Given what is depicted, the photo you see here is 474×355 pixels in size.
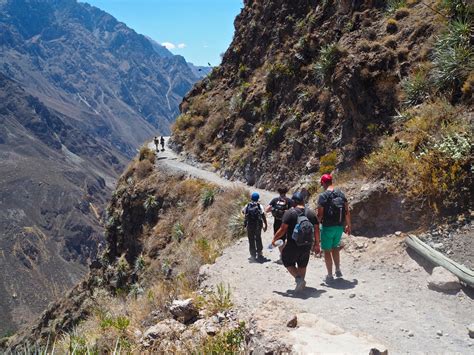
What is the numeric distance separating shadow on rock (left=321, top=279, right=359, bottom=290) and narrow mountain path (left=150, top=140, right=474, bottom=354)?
0.7 inches

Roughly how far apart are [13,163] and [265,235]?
201377 mm

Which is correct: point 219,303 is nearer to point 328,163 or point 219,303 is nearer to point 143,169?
point 328,163

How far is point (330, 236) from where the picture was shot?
315 inches

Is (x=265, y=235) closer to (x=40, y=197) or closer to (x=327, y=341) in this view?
(x=327, y=341)

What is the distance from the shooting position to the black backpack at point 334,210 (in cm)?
781

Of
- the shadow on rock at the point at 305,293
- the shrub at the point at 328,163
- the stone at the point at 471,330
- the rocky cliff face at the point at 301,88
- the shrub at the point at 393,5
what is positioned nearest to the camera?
the stone at the point at 471,330

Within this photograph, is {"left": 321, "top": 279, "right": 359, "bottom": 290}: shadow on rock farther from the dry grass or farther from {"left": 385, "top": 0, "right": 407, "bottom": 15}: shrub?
{"left": 385, "top": 0, "right": 407, "bottom": 15}: shrub

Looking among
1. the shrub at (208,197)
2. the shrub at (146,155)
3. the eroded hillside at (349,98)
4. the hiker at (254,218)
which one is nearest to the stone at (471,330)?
the eroded hillside at (349,98)

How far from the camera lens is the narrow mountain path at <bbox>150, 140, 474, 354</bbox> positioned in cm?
549

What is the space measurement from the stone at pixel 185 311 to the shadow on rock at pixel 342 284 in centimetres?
251

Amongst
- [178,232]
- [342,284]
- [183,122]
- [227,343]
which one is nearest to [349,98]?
[342,284]

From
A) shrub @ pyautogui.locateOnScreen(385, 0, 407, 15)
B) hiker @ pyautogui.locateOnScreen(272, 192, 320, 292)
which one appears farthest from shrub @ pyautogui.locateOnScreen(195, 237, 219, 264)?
shrub @ pyautogui.locateOnScreen(385, 0, 407, 15)

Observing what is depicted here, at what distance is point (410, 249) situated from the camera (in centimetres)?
878

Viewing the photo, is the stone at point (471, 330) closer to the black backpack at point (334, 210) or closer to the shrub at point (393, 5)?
the black backpack at point (334, 210)
